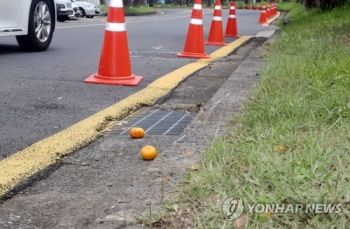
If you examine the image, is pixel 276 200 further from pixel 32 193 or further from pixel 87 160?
pixel 87 160

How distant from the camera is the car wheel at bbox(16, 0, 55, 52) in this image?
710cm

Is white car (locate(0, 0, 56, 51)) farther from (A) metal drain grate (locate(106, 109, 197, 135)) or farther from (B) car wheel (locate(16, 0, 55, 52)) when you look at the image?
(A) metal drain grate (locate(106, 109, 197, 135))

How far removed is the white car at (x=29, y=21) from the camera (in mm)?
6609

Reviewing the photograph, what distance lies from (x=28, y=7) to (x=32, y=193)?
491cm

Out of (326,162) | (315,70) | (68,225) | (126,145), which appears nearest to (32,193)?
(68,225)

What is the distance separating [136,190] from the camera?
221 centimetres

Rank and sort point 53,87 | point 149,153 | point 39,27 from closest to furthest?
point 149,153, point 53,87, point 39,27

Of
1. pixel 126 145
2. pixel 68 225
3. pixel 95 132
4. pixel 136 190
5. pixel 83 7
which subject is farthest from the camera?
pixel 83 7

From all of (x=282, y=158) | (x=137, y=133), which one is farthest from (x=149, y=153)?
(x=282, y=158)

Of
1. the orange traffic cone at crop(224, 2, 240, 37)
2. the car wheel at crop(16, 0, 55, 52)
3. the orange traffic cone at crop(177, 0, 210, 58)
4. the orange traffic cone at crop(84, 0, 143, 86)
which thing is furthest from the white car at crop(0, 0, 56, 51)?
the orange traffic cone at crop(224, 2, 240, 37)

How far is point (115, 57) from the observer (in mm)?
5051

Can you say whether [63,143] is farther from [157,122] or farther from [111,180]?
[157,122]
